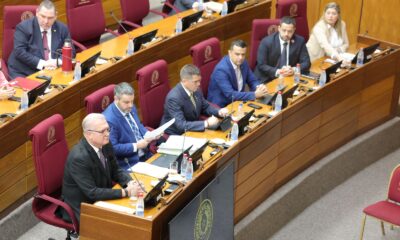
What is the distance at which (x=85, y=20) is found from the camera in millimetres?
6855

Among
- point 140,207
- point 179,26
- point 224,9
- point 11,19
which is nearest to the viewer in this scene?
point 140,207

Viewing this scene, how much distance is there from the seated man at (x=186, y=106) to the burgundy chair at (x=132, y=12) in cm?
182

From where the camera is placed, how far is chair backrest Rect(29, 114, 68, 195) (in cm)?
454

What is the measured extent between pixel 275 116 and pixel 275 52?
131cm

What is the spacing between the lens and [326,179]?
6078 mm

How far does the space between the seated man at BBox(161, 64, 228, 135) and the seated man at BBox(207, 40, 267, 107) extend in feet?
1.47

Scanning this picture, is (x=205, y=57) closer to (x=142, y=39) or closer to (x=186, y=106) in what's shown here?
(x=142, y=39)

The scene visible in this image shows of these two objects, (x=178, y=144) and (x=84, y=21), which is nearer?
(x=178, y=144)

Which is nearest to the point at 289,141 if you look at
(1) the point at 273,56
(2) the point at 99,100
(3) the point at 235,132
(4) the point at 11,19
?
(3) the point at 235,132

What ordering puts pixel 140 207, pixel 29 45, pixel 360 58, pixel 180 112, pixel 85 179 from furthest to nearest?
1. pixel 360 58
2. pixel 29 45
3. pixel 180 112
4. pixel 85 179
5. pixel 140 207

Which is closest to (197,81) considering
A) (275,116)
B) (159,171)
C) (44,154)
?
(275,116)

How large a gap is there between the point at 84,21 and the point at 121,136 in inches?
78.6

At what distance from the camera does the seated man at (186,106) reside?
5398 millimetres

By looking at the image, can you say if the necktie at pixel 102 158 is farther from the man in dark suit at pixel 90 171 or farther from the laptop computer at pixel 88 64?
the laptop computer at pixel 88 64
